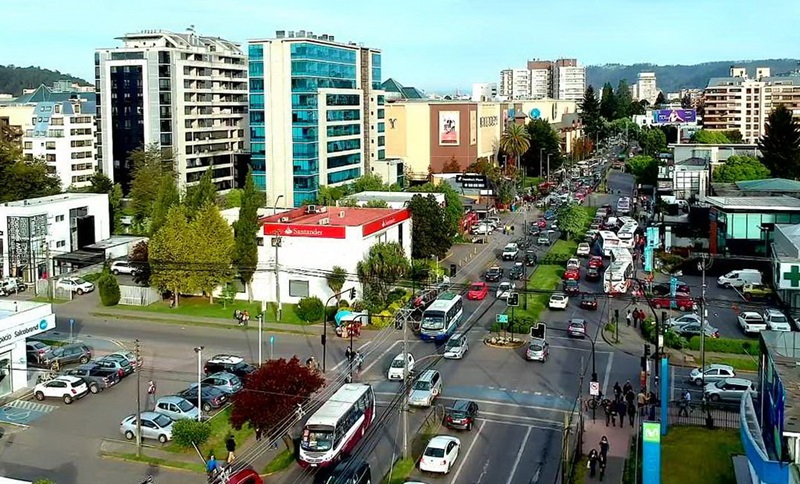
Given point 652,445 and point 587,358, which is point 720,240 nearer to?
point 587,358

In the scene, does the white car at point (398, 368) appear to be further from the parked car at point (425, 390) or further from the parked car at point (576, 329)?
the parked car at point (576, 329)

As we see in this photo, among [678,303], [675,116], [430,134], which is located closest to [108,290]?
[678,303]

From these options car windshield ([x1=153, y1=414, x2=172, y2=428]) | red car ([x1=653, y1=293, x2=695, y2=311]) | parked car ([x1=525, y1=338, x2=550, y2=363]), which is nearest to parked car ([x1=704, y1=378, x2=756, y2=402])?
parked car ([x1=525, y1=338, x2=550, y2=363])

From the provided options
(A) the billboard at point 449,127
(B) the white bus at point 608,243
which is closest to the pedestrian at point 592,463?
(B) the white bus at point 608,243

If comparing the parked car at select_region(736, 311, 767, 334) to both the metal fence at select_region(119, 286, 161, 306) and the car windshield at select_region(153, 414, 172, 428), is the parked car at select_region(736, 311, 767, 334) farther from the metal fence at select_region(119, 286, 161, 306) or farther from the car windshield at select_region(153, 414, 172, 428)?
the metal fence at select_region(119, 286, 161, 306)

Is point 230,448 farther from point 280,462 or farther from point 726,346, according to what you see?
point 726,346
